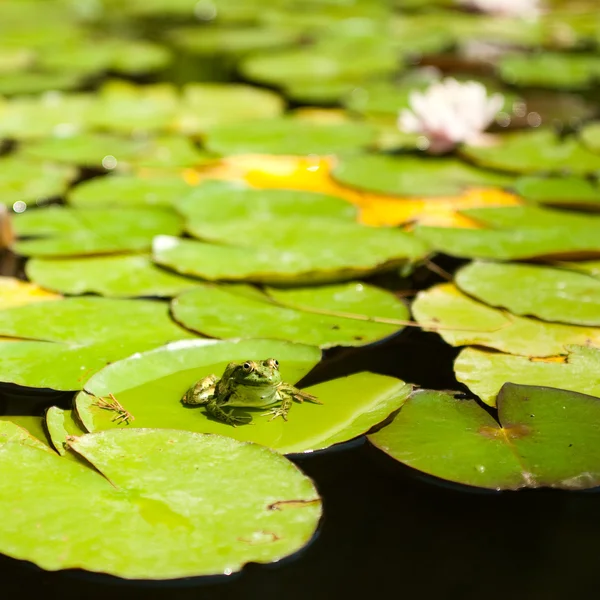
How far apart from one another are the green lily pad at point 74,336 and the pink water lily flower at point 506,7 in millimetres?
5232

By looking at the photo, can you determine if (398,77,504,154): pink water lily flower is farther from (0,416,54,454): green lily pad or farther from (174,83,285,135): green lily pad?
(0,416,54,454): green lily pad

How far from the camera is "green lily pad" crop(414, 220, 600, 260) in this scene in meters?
2.25

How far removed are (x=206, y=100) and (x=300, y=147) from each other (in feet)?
3.16

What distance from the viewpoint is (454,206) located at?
9.00 ft

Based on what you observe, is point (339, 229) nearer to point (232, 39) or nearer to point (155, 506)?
point (155, 506)

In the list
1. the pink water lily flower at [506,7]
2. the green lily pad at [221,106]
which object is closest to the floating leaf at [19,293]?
the green lily pad at [221,106]

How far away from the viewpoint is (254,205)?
2.67 metres

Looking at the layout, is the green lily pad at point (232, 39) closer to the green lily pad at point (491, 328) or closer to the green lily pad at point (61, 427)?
the green lily pad at point (491, 328)

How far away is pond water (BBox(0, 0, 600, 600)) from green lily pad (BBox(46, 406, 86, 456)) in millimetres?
77

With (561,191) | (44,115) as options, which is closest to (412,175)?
(561,191)

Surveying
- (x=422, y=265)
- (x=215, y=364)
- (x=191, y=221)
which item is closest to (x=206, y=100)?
(x=191, y=221)

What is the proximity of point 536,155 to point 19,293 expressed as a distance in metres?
2.07

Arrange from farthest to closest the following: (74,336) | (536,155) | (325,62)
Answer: (325,62) < (536,155) < (74,336)

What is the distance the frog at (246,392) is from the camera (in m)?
1.47
